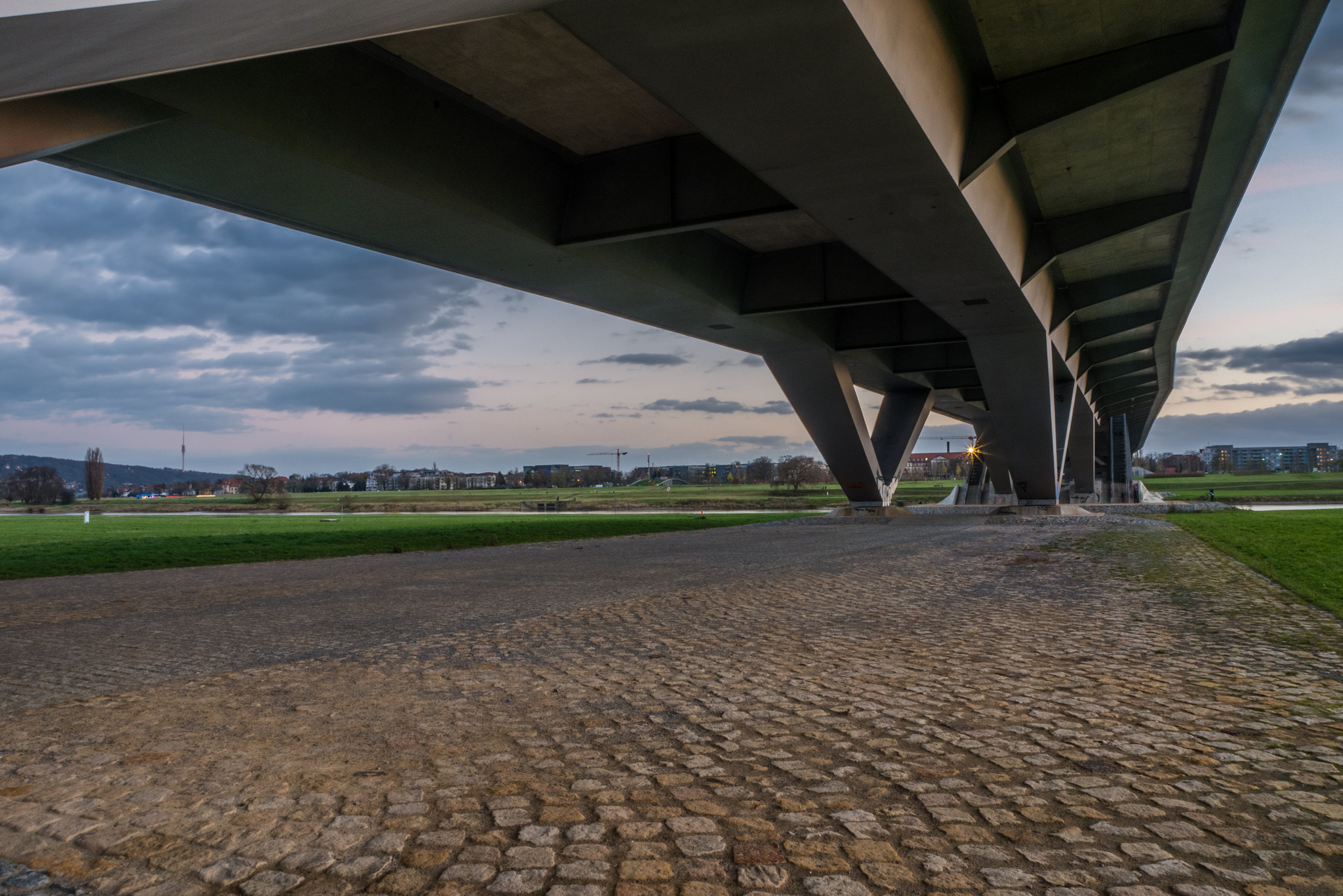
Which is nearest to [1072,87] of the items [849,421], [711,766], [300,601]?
[711,766]

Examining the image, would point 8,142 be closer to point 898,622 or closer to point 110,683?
point 110,683

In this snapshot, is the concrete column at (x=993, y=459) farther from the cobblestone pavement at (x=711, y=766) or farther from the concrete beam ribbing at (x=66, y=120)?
the concrete beam ribbing at (x=66, y=120)

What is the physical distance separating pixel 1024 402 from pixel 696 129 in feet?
57.9

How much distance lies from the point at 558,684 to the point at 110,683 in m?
3.30

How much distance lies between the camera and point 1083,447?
164 ft

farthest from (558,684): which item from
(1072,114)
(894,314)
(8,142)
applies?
(894,314)

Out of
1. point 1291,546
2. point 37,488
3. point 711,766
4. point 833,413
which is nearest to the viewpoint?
point 711,766

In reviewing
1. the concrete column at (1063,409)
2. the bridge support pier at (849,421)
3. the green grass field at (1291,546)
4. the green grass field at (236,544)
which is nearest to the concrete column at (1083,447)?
the concrete column at (1063,409)

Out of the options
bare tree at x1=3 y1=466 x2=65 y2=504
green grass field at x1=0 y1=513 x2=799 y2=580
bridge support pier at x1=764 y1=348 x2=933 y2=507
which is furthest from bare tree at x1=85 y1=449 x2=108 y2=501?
bridge support pier at x1=764 y1=348 x2=933 y2=507

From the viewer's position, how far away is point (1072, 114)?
1046cm

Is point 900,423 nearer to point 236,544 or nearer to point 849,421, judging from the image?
point 849,421

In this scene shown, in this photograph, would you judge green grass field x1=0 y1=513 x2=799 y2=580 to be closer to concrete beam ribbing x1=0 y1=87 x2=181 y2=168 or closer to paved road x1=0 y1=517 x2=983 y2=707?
paved road x1=0 y1=517 x2=983 y2=707

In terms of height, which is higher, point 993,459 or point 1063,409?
point 1063,409

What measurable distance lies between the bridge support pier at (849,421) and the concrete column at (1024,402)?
455cm
